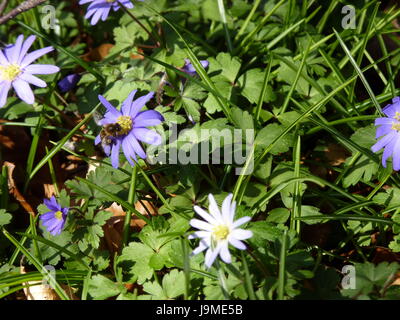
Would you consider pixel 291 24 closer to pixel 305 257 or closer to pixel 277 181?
pixel 277 181

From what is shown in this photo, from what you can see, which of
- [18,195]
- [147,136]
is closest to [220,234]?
[147,136]

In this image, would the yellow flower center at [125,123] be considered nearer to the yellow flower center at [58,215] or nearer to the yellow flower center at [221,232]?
the yellow flower center at [58,215]

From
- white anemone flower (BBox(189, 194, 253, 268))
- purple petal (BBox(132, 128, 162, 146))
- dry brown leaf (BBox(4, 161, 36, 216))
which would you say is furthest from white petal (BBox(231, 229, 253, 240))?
dry brown leaf (BBox(4, 161, 36, 216))

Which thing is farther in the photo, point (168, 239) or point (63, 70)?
point (63, 70)

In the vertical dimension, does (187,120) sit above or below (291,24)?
below

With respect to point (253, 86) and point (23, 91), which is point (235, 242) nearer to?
point (253, 86)
